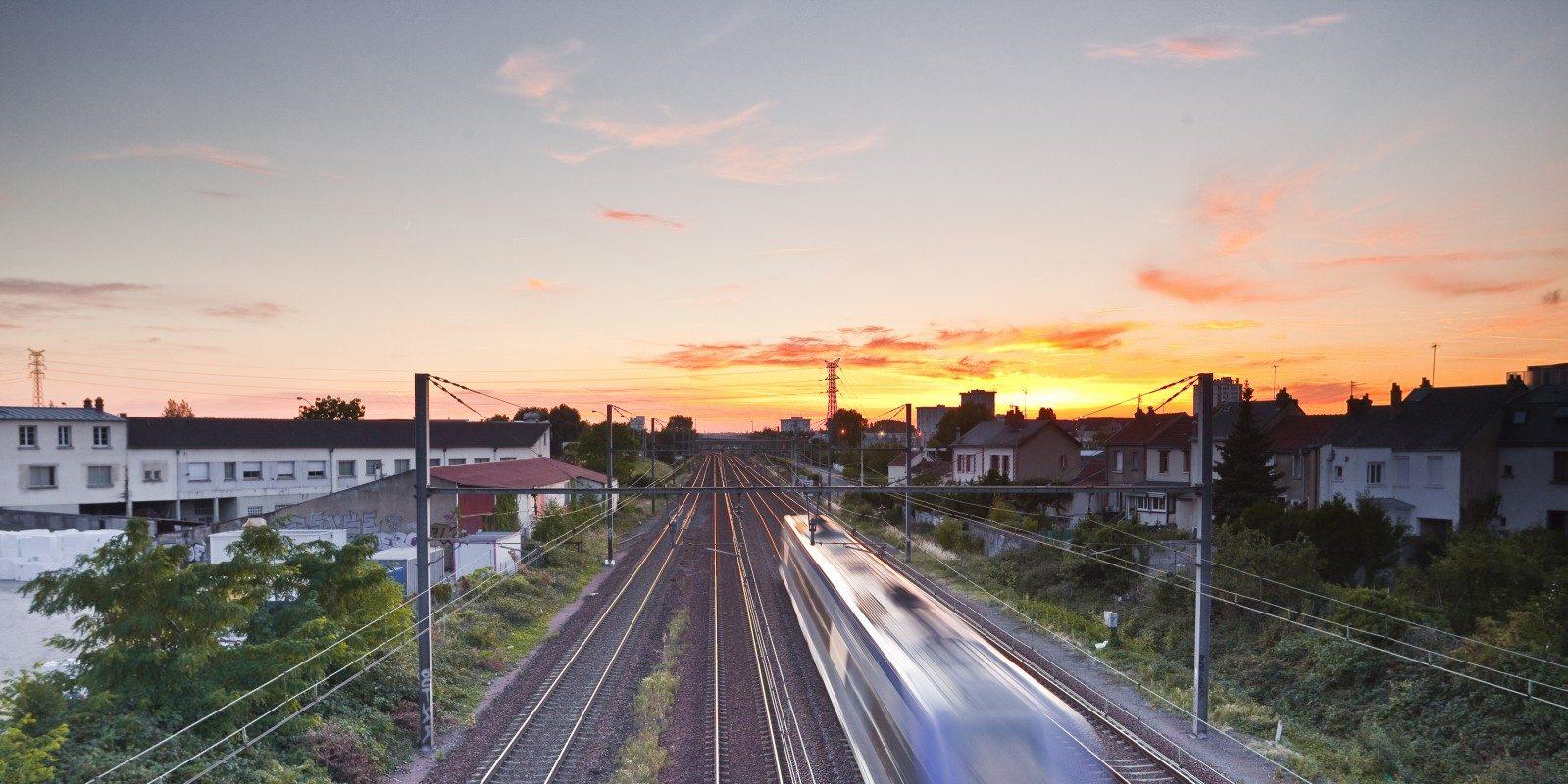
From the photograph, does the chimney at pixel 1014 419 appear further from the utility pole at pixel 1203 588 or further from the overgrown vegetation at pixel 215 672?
the overgrown vegetation at pixel 215 672

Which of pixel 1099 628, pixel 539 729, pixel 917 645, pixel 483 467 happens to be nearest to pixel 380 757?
pixel 539 729

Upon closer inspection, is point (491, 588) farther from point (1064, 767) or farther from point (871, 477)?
point (871, 477)

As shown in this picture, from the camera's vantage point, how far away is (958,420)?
115m

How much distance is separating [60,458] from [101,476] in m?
2.49

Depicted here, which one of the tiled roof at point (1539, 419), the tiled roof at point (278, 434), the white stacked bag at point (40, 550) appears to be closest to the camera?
the white stacked bag at point (40, 550)

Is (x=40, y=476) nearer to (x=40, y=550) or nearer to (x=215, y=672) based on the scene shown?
(x=40, y=550)

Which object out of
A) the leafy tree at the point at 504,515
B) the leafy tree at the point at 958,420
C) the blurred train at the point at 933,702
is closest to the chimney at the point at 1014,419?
the leafy tree at the point at 504,515

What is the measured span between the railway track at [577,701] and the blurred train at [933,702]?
5.45 meters

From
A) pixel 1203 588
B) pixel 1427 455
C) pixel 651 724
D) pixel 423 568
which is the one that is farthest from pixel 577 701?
pixel 1427 455

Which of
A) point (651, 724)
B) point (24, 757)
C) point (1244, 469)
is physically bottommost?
point (651, 724)

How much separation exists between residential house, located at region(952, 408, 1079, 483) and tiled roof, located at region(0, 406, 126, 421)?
Answer: 56.9 metres

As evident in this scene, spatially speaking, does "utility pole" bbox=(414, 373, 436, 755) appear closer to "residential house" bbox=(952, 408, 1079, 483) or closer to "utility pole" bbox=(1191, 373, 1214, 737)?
"utility pole" bbox=(1191, 373, 1214, 737)

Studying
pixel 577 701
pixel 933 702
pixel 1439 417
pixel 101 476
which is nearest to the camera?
pixel 933 702

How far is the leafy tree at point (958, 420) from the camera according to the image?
110 meters
